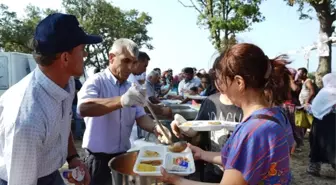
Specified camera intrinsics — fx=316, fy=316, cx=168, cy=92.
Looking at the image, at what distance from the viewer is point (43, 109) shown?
1332 millimetres

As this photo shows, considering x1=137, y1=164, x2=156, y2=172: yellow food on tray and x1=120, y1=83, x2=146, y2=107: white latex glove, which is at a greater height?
x1=120, y1=83, x2=146, y2=107: white latex glove

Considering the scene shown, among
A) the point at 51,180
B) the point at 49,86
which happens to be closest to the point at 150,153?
the point at 51,180

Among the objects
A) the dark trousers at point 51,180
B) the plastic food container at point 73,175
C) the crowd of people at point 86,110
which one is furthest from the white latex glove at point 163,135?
the dark trousers at point 51,180

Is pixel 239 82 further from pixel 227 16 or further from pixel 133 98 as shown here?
pixel 227 16

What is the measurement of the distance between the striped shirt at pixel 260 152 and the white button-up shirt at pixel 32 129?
30.1 inches

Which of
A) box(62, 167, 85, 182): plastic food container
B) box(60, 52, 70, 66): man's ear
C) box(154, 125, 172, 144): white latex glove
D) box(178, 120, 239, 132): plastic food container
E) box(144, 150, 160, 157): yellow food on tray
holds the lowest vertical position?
box(62, 167, 85, 182): plastic food container

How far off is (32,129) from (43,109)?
4.9 inches

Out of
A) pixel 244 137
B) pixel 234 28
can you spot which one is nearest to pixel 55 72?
pixel 244 137

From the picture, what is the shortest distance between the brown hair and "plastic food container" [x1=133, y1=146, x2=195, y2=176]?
518 mm

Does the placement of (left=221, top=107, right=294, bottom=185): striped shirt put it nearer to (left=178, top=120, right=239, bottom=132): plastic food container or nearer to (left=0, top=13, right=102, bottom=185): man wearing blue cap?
(left=0, top=13, right=102, bottom=185): man wearing blue cap

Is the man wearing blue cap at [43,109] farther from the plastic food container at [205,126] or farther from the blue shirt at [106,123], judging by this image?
the plastic food container at [205,126]

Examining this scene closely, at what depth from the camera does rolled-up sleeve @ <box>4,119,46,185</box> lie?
1.20 metres

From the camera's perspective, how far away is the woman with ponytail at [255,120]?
1171 millimetres

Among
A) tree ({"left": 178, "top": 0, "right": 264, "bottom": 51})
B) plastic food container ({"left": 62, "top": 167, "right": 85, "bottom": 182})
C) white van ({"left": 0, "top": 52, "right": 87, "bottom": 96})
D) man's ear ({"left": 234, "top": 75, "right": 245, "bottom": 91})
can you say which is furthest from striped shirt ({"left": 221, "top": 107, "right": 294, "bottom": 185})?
tree ({"left": 178, "top": 0, "right": 264, "bottom": 51})
